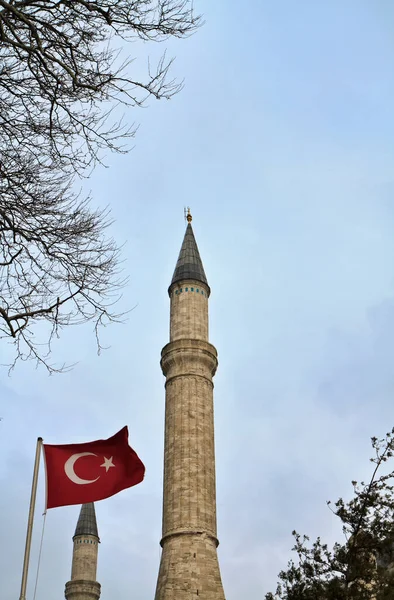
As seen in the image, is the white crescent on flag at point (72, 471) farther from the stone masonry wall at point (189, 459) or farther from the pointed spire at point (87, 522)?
the pointed spire at point (87, 522)

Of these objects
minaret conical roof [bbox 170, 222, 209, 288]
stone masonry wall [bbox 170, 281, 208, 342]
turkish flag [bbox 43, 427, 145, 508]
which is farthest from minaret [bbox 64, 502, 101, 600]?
turkish flag [bbox 43, 427, 145, 508]

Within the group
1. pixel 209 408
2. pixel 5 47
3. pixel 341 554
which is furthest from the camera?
pixel 209 408

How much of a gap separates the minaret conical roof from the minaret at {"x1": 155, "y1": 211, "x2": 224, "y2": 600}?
4cm

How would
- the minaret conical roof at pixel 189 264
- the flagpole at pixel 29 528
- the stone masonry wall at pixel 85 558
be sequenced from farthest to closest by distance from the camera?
the stone masonry wall at pixel 85 558, the minaret conical roof at pixel 189 264, the flagpole at pixel 29 528

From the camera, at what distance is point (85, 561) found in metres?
42.2

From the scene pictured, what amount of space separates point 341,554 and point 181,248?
19.5 metres

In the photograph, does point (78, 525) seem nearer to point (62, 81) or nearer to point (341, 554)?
point (341, 554)

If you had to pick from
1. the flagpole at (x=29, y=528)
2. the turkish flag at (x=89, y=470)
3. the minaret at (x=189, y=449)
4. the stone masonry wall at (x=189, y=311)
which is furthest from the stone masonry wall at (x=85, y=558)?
the flagpole at (x=29, y=528)

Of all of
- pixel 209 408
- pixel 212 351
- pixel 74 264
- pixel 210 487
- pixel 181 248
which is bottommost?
pixel 74 264

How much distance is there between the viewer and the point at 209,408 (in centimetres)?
3027

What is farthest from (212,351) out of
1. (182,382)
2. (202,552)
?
(202,552)

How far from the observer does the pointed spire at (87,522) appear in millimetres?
43562

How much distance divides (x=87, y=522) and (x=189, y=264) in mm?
18934

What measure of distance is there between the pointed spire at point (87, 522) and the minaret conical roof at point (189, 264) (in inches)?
716
